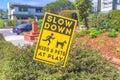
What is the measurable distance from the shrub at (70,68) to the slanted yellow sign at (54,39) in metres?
0.15

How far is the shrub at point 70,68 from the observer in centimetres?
354

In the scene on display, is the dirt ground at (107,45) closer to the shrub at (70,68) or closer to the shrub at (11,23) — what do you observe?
the shrub at (70,68)

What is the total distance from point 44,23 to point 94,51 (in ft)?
3.47

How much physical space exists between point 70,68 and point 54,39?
509mm

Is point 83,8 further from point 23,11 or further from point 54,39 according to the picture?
point 23,11

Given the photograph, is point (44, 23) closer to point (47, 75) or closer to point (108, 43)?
point (47, 75)

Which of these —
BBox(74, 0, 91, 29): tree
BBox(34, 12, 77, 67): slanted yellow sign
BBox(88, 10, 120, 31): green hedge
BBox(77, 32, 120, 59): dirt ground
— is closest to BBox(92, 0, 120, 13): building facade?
BBox(88, 10, 120, 31): green hedge

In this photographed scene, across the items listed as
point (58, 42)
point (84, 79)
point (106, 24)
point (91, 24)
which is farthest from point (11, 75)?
point (91, 24)

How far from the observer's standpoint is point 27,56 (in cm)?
429

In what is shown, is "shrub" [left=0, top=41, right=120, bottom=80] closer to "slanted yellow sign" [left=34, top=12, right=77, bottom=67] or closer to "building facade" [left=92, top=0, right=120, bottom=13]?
"slanted yellow sign" [left=34, top=12, right=77, bottom=67]

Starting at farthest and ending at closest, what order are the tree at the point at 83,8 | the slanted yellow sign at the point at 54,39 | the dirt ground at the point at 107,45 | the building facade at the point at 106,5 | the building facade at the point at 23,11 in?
the building facade at the point at 23,11
the building facade at the point at 106,5
the tree at the point at 83,8
the dirt ground at the point at 107,45
the slanted yellow sign at the point at 54,39

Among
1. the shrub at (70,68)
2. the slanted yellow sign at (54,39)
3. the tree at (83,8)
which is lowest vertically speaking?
the shrub at (70,68)

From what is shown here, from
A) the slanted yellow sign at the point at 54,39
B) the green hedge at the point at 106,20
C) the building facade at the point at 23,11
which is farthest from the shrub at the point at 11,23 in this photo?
the slanted yellow sign at the point at 54,39

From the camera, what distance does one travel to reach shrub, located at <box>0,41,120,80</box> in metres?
3.54
